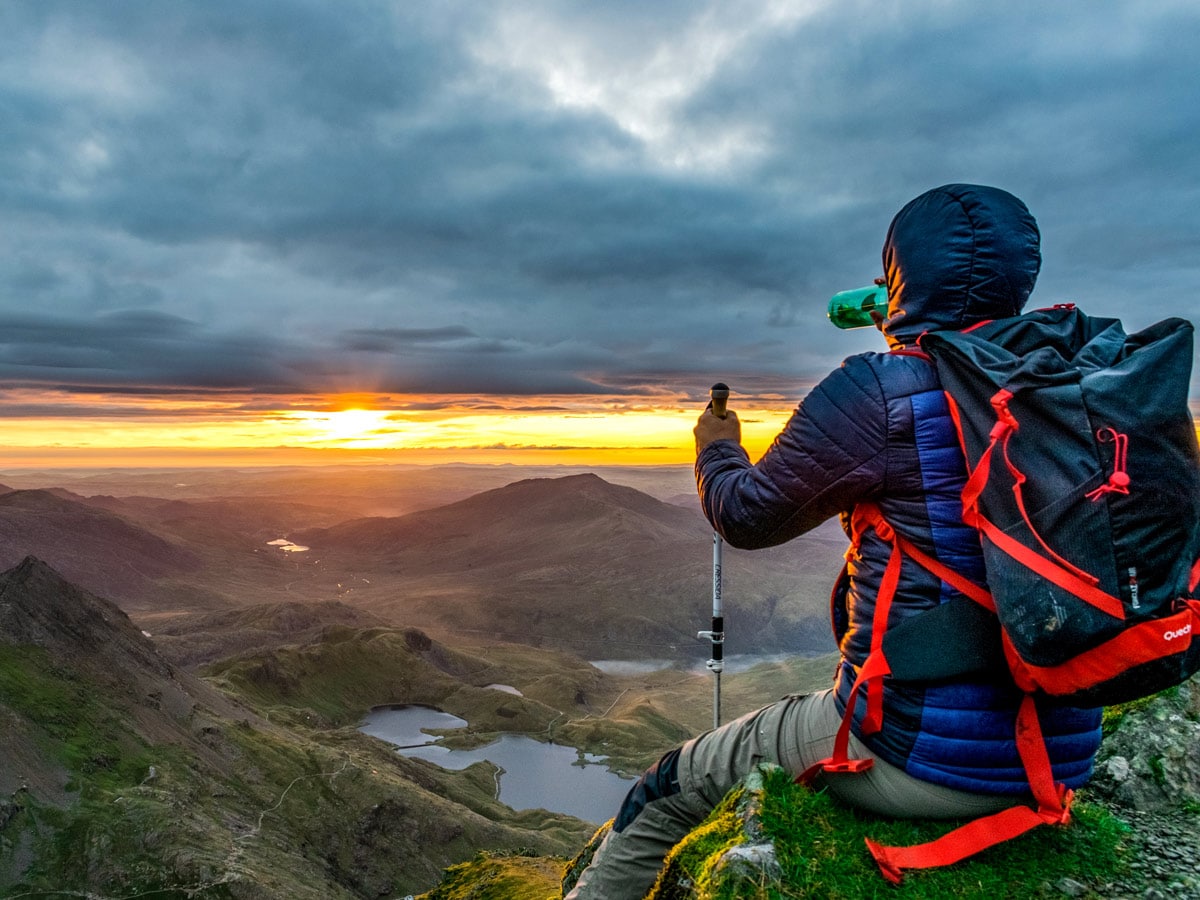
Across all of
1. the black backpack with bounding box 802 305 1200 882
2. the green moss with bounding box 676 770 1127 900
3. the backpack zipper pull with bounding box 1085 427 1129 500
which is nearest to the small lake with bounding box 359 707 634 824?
the green moss with bounding box 676 770 1127 900

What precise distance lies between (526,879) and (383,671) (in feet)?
436

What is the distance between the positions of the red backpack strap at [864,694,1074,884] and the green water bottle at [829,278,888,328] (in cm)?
313

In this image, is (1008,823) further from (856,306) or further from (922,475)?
(856,306)

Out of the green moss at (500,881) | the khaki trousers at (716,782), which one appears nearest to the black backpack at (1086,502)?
the khaki trousers at (716,782)

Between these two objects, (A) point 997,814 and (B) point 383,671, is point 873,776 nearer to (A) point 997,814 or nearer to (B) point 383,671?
(A) point 997,814

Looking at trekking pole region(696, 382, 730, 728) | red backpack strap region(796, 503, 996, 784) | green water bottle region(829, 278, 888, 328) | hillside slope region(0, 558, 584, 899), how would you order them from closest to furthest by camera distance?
1. red backpack strap region(796, 503, 996, 784)
2. green water bottle region(829, 278, 888, 328)
3. trekking pole region(696, 382, 730, 728)
4. hillside slope region(0, 558, 584, 899)

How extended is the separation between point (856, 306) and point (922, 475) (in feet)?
8.31

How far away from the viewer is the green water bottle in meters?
5.64

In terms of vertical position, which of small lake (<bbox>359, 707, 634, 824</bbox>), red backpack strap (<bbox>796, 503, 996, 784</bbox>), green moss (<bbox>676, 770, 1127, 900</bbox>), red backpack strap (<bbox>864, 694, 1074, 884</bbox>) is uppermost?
red backpack strap (<bbox>796, 503, 996, 784</bbox>)

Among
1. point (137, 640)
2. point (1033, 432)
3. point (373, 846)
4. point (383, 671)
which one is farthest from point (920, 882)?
point (383, 671)

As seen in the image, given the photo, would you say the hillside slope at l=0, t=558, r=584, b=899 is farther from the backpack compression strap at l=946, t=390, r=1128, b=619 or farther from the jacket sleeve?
the backpack compression strap at l=946, t=390, r=1128, b=619

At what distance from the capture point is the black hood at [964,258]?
3930mm

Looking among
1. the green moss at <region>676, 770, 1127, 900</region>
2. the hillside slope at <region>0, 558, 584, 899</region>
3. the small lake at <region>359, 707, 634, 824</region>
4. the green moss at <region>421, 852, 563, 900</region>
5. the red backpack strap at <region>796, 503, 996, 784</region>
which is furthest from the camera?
the small lake at <region>359, 707, 634, 824</region>

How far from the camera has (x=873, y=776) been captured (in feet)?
13.9
